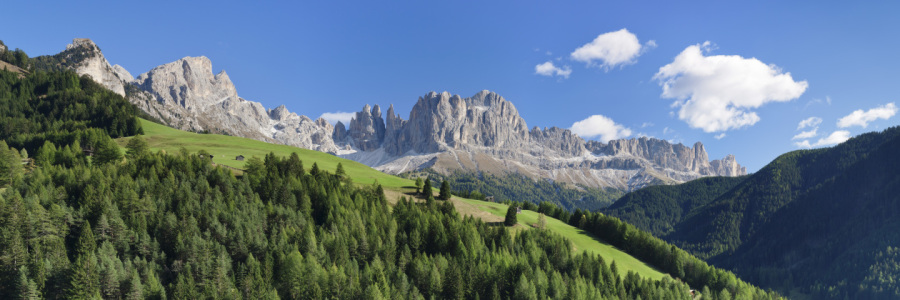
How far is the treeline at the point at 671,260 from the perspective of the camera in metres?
122

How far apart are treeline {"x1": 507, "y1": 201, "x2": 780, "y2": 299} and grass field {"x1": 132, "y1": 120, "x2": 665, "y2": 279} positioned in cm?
509

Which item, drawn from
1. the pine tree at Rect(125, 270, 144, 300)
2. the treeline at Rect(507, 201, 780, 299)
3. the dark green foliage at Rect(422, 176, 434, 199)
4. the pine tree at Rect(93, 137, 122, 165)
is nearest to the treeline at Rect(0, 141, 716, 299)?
the pine tree at Rect(125, 270, 144, 300)

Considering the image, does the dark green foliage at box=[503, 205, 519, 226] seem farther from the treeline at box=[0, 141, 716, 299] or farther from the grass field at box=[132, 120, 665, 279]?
the treeline at box=[0, 141, 716, 299]

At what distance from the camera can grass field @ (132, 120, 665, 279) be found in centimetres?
12531

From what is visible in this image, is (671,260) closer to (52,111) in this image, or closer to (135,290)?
(135,290)

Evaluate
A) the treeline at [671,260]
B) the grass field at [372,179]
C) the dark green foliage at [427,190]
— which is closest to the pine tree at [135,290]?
the grass field at [372,179]

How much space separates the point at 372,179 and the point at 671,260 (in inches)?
3580

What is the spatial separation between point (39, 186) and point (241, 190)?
32.6 metres

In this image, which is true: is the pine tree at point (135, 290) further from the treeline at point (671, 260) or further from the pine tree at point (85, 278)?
the treeline at point (671, 260)

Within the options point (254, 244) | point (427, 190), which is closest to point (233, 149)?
point (427, 190)

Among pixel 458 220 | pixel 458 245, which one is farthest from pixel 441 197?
pixel 458 245

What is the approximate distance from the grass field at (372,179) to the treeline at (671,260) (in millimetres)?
5087

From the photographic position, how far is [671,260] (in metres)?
128

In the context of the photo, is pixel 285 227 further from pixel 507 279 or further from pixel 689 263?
pixel 689 263
